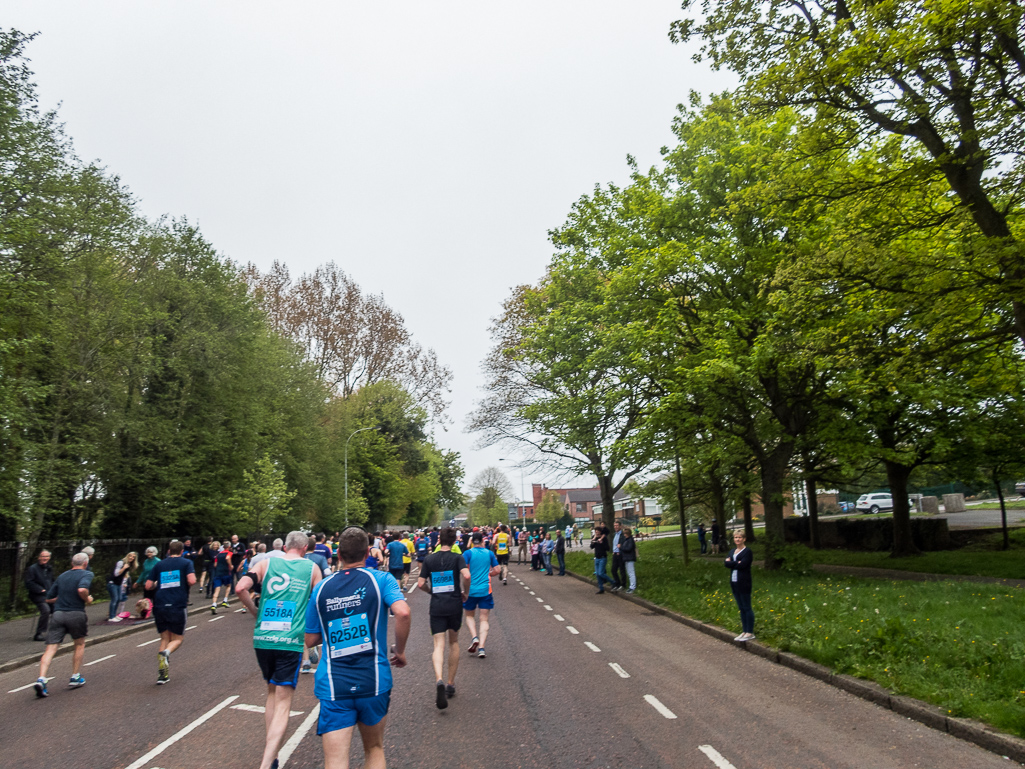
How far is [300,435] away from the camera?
38.6 metres

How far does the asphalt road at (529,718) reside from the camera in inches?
226

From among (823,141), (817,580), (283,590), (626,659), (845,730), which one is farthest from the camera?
(817,580)

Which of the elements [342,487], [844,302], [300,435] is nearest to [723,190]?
[844,302]

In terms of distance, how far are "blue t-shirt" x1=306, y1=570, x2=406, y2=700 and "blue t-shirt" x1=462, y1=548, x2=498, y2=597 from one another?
545 centimetres

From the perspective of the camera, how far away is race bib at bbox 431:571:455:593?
8.20m

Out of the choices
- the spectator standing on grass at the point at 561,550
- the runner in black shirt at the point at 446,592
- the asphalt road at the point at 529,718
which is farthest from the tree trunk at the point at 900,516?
the runner in black shirt at the point at 446,592

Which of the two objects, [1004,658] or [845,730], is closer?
[845,730]

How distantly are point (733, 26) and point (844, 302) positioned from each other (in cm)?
654

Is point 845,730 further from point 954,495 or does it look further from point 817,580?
point 954,495

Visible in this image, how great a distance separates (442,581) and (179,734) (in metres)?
3.00

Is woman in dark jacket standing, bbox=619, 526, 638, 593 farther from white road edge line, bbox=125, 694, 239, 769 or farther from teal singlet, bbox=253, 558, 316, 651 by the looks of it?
teal singlet, bbox=253, 558, 316, 651

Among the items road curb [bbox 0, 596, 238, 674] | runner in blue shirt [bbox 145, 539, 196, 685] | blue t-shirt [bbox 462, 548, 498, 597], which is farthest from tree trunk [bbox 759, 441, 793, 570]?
road curb [bbox 0, 596, 238, 674]

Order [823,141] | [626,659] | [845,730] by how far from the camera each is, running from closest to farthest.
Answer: [845,730] < [626,659] < [823,141]

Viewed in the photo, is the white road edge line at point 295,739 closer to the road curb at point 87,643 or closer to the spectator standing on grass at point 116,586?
the road curb at point 87,643
